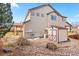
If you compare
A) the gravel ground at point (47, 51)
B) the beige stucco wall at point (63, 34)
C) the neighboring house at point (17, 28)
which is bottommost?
the gravel ground at point (47, 51)

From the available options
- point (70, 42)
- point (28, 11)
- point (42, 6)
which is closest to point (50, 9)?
point (42, 6)

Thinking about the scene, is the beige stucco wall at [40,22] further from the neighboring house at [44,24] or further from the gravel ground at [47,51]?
the gravel ground at [47,51]

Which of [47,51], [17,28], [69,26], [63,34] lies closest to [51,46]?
[47,51]

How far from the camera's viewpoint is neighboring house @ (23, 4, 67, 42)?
2.18 meters

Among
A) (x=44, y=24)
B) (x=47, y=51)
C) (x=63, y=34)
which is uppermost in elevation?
(x=44, y=24)

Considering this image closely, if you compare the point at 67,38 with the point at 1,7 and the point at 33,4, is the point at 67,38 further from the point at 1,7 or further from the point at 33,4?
the point at 1,7

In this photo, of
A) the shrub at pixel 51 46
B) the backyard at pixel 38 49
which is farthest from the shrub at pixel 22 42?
the shrub at pixel 51 46

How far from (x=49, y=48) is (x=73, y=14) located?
1.42 feet

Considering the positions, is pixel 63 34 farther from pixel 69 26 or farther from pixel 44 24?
pixel 44 24

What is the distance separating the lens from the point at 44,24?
219 centimetres

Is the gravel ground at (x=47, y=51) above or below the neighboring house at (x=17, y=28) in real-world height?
below

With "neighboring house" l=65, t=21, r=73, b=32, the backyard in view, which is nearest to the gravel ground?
the backyard

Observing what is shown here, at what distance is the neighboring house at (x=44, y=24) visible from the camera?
2184 millimetres

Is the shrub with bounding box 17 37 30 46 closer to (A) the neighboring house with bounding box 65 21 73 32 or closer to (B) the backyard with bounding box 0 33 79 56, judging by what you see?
(B) the backyard with bounding box 0 33 79 56
